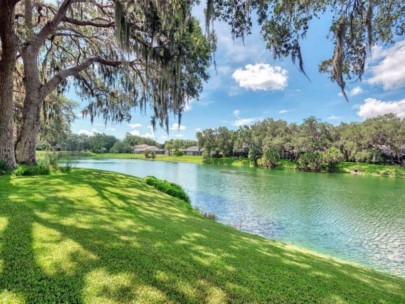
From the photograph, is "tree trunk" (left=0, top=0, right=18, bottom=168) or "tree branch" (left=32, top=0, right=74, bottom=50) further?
"tree branch" (left=32, top=0, right=74, bottom=50)

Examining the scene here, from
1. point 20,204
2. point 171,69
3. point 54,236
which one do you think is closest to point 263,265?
point 54,236

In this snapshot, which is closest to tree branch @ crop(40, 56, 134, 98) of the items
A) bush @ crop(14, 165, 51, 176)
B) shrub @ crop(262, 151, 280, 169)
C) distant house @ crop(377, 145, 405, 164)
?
bush @ crop(14, 165, 51, 176)

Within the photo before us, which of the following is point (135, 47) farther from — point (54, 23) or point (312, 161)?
point (312, 161)

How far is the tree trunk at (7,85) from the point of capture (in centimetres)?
705

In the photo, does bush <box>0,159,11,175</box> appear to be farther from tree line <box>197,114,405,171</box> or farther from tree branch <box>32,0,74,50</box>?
tree line <box>197,114,405,171</box>

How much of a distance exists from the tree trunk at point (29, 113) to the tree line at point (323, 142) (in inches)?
1690

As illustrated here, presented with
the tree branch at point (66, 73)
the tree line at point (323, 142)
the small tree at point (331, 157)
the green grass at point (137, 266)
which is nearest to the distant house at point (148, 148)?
the tree line at point (323, 142)

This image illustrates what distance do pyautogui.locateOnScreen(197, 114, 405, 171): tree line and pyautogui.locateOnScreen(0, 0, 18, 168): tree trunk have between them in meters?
43.8

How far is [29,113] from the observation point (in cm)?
834

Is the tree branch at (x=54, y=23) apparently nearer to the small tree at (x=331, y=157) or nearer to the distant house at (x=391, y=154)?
the small tree at (x=331, y=157)

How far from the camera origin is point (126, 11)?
7184mm

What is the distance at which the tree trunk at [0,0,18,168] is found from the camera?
23.1 ft

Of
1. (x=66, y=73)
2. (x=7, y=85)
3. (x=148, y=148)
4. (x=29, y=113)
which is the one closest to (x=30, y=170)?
(x=29, y=113)

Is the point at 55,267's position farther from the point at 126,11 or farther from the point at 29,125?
the point at 29,125
